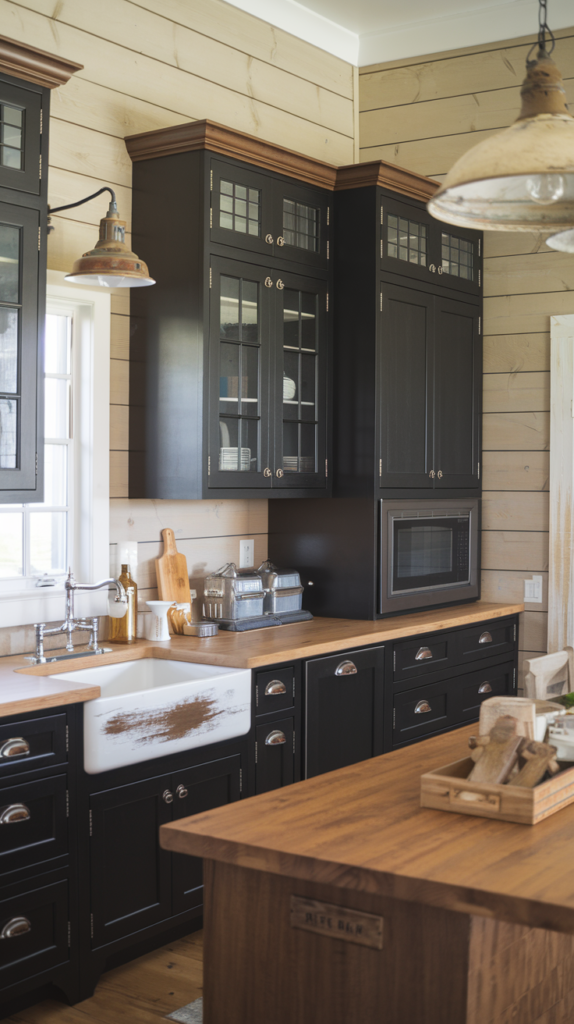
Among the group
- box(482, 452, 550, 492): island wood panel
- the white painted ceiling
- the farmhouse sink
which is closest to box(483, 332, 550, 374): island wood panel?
box(482, 452, 550, 492): island wood panel

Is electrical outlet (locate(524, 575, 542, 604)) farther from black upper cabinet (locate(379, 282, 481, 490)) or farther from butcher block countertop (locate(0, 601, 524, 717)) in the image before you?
black upper cabinet (locate(379, 282, 481, 490))

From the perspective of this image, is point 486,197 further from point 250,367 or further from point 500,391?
point 500,391

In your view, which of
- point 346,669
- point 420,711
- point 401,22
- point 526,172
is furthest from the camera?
point 401,22

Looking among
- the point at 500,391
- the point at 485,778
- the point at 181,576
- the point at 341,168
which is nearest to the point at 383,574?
the point at 181,576

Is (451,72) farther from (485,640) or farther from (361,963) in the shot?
(361,963)

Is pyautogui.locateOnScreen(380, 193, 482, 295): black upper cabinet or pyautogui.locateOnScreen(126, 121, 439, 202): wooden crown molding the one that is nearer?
pyautogui.locateOnScreen(126, 121, 439, 202): wooden crown molding

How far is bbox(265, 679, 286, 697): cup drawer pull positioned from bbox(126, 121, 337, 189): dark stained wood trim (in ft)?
6.31

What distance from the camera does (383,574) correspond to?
4.25m

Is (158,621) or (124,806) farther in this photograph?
(158,621)

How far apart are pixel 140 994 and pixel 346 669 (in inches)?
53.4

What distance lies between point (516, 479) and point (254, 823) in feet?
10.7

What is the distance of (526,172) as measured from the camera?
1.57m

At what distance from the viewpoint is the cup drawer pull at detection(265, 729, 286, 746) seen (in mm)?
3475

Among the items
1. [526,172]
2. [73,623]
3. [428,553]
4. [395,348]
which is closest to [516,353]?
[395,348]
